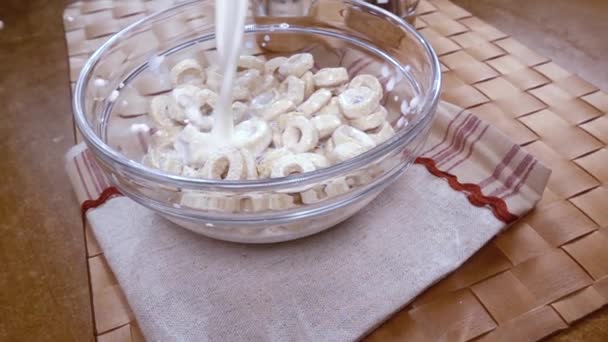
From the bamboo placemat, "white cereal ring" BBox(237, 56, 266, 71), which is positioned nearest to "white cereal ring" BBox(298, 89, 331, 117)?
"white cereal ring" BBox(237, 56, 266, 71)

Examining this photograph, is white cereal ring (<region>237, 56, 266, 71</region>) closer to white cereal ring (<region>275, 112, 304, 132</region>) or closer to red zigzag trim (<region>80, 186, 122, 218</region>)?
white cereal ring (<region>275, 112, 304, 132</region>)

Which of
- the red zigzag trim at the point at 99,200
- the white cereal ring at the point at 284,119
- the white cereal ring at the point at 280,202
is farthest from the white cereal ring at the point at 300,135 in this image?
the red zigzag trim at the point at 99,200

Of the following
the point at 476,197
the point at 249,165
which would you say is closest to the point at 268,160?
the point at 249,165

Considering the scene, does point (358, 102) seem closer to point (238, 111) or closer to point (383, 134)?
point (383, 134)

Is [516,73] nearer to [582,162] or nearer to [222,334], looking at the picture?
[582,162]

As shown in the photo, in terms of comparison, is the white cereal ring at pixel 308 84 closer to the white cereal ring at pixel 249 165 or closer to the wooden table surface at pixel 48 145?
the white cereal ring at pixel 249 165

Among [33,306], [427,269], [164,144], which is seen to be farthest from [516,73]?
[33,306]
